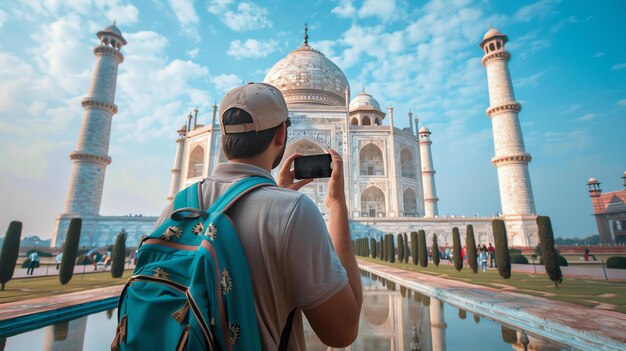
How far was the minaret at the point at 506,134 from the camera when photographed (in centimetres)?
1598

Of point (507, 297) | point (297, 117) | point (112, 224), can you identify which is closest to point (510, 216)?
point (297, 117)

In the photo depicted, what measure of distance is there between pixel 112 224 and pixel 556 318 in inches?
748

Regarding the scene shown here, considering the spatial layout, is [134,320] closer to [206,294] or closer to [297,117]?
[206,294]

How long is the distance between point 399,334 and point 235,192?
2.40 metres

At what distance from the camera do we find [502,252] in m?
6.49

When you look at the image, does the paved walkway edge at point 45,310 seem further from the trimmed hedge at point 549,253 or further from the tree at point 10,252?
the trimmed hedge at point 549,253

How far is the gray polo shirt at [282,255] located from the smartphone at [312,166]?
26 centimetres

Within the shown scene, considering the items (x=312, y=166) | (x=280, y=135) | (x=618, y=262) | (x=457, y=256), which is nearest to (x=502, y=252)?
(x=457, y=256)

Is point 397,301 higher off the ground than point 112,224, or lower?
lower

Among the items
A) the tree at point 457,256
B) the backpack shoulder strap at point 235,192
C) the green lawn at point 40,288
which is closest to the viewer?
the backpack shoulder strap at point 235,192

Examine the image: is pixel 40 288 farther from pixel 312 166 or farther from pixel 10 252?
pixel 312 166

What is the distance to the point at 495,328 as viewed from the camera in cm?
269

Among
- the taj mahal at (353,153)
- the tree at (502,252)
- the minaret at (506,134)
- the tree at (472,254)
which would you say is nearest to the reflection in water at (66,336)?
the tree at (502,252)

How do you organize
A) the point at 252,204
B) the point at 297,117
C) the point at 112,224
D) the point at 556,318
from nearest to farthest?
1. the point at 252,204
2. the point at 556,318
3. the point at 112,224
4. the point at 297,117
